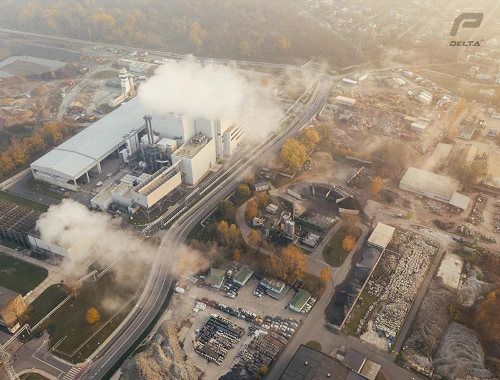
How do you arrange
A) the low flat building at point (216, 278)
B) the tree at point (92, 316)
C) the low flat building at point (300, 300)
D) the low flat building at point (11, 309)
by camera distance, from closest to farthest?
the low flat building at point (11, 309), the tree at point (92, 316), the low flat building at point (300, 300), the low flat building at point (216, 278)

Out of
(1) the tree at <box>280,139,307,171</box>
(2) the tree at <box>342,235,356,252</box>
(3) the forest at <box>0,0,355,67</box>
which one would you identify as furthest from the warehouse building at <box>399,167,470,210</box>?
(3) the forest at <box>0,0,355,67</box>

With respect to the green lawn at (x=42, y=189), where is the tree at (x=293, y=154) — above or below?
above

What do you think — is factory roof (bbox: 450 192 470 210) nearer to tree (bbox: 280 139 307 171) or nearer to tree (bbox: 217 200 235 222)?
tree (bbox: 280 139 307 171)

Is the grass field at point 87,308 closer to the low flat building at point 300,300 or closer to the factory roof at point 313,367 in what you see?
the low flat building at point 300,300

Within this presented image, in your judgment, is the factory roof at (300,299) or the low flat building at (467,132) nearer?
the factory roof at (300,299)

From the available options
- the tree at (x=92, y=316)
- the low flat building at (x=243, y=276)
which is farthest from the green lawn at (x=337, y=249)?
the tree at (x=92, y=316)

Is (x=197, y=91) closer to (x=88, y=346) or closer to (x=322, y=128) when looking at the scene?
(x=322, y=128)

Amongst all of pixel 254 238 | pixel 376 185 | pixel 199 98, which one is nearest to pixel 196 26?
pixel 199 98

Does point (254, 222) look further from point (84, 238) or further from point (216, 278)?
point (84, 238)
